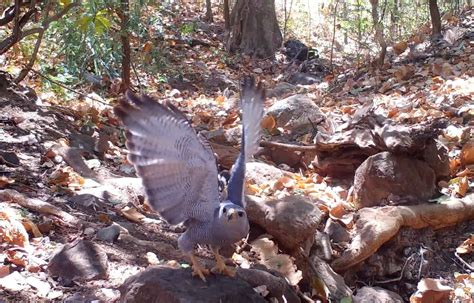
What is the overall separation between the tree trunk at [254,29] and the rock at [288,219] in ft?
28.6

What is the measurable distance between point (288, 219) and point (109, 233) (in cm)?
112

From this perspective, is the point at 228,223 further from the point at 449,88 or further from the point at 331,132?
the point at 449,88

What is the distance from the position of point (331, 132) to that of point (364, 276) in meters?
1.85

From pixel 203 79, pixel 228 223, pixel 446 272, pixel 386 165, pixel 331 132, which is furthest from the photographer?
pixel 203 79

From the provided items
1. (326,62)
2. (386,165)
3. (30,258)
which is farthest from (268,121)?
(326,62)

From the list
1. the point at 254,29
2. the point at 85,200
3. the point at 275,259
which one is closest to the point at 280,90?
the point at 254,29

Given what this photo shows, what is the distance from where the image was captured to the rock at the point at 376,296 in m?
3.63

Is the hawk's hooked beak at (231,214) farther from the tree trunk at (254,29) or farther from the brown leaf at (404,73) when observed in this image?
A: the tree trunk at (254,29)

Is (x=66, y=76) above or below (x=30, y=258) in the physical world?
above

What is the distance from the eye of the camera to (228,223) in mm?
2525

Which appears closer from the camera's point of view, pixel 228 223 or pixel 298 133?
pixel 228 223

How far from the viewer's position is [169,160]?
250 cm

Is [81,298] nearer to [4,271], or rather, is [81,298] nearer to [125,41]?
[4,271]

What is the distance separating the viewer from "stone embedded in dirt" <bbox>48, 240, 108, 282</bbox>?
310 cm
